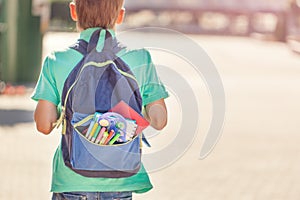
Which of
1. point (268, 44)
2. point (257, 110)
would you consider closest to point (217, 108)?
point (257, 110)

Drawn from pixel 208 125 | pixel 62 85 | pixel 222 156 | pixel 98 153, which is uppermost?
pixel 62 85

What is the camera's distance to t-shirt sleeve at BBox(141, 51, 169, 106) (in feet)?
10.2

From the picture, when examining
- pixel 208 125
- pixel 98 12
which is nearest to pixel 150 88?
pixel 98 12

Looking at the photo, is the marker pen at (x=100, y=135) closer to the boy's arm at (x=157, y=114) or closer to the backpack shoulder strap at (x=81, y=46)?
the boy's arm at (x=157, y=114)

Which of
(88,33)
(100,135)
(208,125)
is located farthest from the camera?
(208,125)

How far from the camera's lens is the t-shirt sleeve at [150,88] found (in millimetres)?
3102

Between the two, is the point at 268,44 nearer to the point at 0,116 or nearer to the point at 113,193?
the point at 0,116

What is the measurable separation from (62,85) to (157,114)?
0.35 metres

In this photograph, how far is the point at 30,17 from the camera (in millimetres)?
13609

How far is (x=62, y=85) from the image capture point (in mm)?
3049

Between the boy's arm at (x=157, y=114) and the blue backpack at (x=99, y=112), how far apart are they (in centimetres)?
6

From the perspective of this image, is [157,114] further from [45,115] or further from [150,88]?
[45,115]

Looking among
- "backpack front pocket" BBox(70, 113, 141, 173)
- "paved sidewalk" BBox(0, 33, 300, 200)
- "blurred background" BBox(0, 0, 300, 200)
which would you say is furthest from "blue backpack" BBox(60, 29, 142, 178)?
"paved sidewalk" BBox(0, 33, 300, 200)

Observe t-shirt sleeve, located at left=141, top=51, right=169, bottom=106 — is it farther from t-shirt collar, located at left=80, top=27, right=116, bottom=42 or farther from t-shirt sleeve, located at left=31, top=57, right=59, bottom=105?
t-shirt sleeve, located at left=31, top=57, right=59, bottom=105
